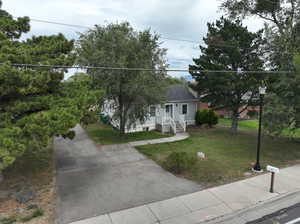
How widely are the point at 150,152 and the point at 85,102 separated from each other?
535cm

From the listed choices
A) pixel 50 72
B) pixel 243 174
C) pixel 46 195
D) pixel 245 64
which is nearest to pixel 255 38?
pixel 245 64

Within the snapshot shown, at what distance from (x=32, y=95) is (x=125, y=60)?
5.39 meters

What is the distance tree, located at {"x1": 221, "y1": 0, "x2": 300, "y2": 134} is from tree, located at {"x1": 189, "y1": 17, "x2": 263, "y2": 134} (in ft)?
3.34

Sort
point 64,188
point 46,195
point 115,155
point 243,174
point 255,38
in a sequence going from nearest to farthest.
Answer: point 46,195 < point 64,188 < point 243,174 < point 115,155 < point 255,38

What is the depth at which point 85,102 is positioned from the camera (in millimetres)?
6223

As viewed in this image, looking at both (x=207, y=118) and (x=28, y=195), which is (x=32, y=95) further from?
(x=207, y=118)

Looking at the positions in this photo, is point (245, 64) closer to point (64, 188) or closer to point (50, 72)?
point (50, 72)

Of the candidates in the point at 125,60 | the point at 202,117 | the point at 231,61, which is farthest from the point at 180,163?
the point at 202,117

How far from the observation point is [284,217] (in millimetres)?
4918

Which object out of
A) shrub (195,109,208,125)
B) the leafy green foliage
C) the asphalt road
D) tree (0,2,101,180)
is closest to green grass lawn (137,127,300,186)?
the asphalt road

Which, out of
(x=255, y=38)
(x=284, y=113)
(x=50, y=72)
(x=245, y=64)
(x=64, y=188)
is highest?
(x=255, y=38)

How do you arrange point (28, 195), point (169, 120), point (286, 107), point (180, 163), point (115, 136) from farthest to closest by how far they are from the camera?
point (169, 120), point (115, 136), point (286, 107), point (180, 163), point (28, 195)

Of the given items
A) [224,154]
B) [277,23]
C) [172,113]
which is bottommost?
[224,154]

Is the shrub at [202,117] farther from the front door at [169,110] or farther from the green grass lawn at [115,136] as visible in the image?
the green grass lawn at [115,136]
